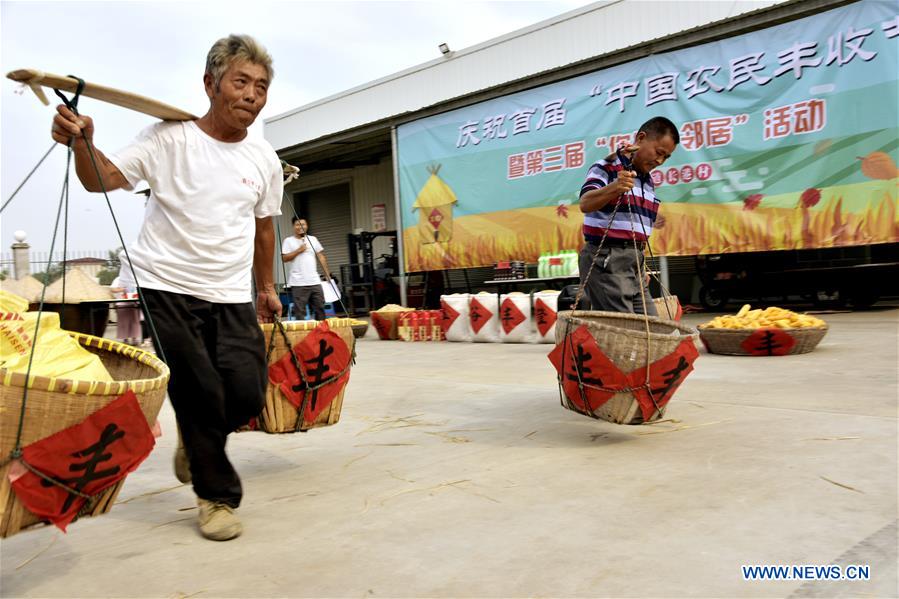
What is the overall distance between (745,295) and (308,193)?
53.6 feet

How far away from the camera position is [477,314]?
33.4 ft

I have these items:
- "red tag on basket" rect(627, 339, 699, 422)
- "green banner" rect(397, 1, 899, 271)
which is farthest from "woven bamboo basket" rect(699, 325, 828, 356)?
"red tag on basket" rect(627, 339, 699, 422)

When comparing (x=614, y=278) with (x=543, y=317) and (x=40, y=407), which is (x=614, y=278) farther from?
(x=543, y=317)

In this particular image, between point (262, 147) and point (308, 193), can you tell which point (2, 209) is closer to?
point (262, 147)

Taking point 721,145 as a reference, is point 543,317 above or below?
below

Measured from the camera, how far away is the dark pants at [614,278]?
4160mm

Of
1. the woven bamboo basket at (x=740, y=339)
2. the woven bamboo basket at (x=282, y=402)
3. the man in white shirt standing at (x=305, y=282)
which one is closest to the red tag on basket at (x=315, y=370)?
the woven bamboo basket at (x=282, y=402)

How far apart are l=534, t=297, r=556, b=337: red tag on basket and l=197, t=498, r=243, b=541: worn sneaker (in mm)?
7052

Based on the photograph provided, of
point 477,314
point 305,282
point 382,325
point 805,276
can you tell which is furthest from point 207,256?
point 805,276

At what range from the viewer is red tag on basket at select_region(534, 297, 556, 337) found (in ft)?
30.9

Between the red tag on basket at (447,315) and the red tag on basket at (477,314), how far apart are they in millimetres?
295

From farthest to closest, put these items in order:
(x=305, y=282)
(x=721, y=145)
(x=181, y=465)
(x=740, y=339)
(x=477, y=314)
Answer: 1. (x=721, y=145)
2. (x=477, y=314)
3. (x=305, y=282)
4. (x=740, y=339)
5. (x=181, y=465)

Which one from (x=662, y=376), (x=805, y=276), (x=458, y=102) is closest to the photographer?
(x=662, y=376)

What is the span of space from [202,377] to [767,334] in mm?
5595
